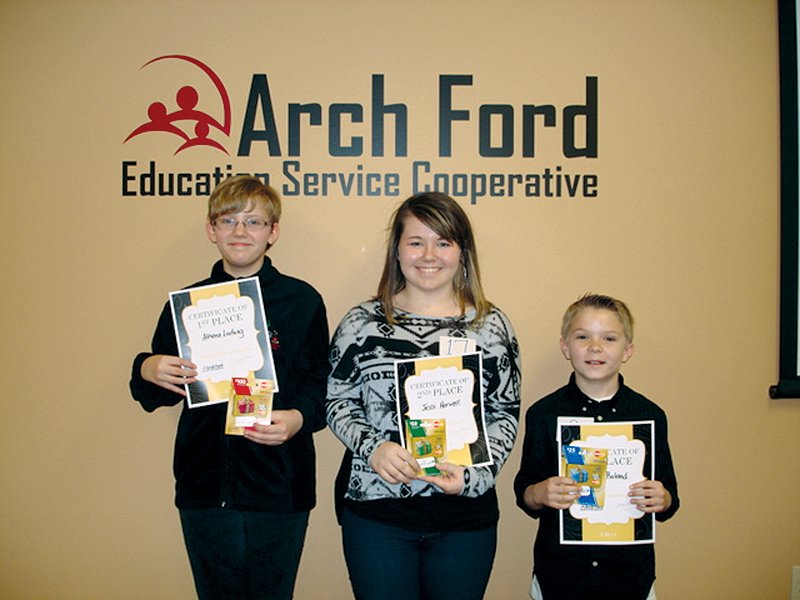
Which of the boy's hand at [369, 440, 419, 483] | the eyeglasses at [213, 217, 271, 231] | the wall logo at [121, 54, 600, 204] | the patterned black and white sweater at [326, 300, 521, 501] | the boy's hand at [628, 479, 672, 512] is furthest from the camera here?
the wall logo at [121, 54, 600, 204]

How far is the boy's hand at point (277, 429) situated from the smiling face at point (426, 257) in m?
0.64

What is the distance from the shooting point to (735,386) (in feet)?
9.50

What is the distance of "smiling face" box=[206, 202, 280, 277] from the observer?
2270mm

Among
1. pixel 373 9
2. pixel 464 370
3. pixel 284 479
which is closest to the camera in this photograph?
pixel 464 370

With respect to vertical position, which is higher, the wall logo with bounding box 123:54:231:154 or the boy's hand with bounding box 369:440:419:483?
the wall logo with bounding box 123:54:231:154

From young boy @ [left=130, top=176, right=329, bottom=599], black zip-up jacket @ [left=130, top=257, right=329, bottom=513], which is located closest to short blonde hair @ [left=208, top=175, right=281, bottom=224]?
young boy @ [left=130, top=176, right=329, bottom=599]

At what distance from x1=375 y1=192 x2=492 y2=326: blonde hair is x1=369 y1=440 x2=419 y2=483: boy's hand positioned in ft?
1.49

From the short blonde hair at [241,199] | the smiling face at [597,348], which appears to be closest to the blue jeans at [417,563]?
the smiling face at [597,348]

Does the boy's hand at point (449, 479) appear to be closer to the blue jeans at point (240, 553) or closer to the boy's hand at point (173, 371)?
the blue jeans at point (240, 553)

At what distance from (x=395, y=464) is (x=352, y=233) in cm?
123

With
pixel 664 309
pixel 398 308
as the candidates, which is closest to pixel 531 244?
pixel 664 309

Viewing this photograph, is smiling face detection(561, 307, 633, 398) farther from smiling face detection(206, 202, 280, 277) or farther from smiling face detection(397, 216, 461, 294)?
smiling face detection(206, 202, 280, 277)

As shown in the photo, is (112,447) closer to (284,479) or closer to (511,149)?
(284,479)

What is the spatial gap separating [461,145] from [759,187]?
4.66 feet
